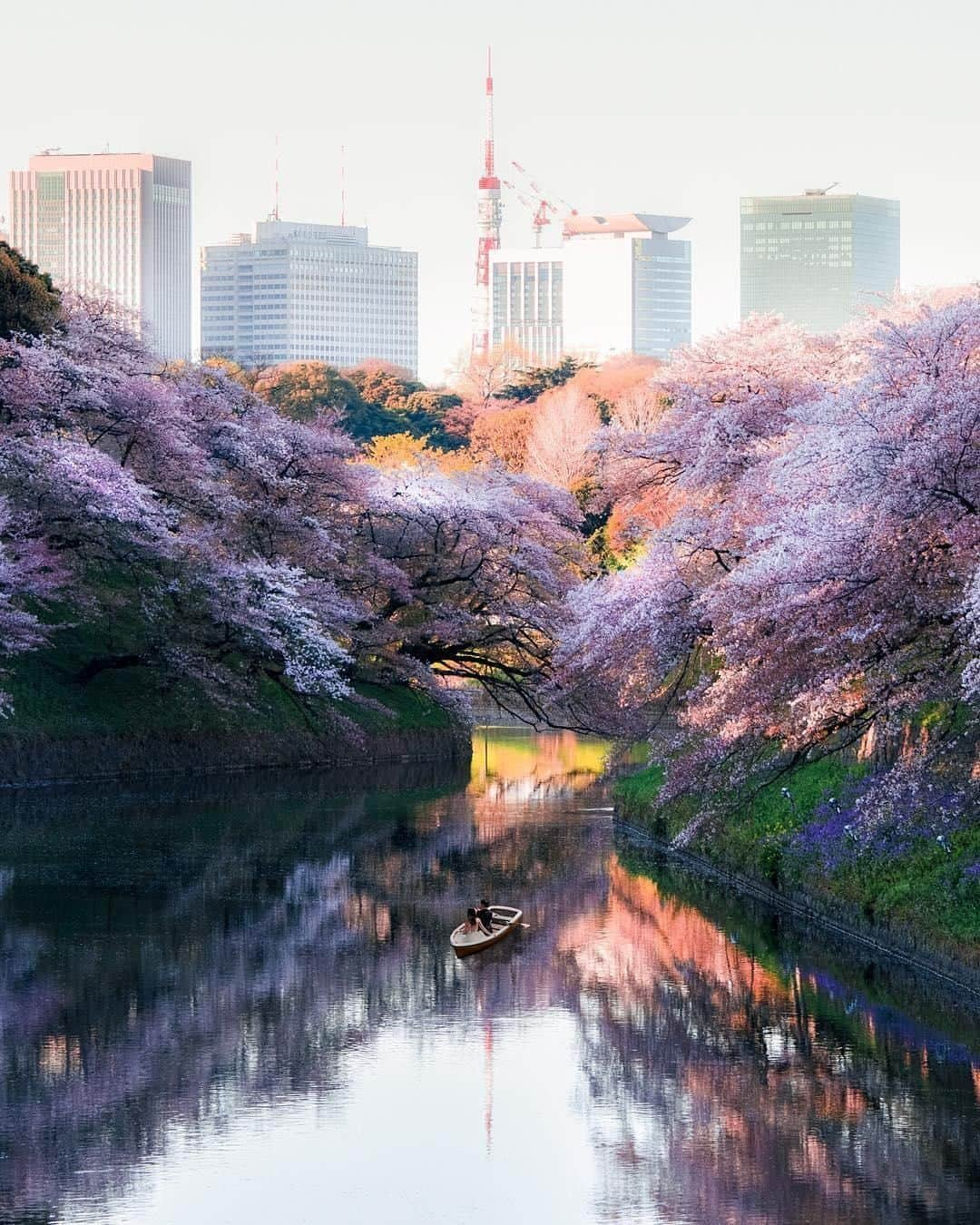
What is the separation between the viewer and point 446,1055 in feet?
63.3

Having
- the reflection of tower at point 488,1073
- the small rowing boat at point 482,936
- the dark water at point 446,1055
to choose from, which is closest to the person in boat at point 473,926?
the small rowing boat at point 482,936

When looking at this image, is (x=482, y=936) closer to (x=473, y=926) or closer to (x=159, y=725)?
(x=473, y=926)

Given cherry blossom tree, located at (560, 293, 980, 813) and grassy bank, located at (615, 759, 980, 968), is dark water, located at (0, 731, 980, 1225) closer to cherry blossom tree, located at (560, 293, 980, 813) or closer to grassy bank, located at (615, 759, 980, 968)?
grassy bank, located at (615, 759, 980, 968)

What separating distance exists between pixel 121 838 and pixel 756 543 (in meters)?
12.3

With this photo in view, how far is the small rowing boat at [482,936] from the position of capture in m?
24.6

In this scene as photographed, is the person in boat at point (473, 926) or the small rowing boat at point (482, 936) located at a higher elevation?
the person in boat at point (473, 926)

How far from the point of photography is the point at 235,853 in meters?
33.8

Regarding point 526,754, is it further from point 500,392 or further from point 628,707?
point 500,392

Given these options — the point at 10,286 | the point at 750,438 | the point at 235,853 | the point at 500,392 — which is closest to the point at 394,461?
the point at 10,286

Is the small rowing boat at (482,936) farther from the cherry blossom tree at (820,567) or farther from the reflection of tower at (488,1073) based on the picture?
the cherry blossom tree at (820,567)

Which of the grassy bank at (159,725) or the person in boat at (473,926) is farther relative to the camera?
the grassy bank at (159,725)

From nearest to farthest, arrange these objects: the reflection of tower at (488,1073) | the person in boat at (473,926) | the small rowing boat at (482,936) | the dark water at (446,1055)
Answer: the dark water at (446,1055)
the reflection of tower at (488,1073)
the small rowing boat at (482,936)
the person in boat at (473,926)

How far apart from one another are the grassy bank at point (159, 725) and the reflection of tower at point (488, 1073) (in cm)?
2522

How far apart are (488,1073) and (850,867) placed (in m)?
8.07
